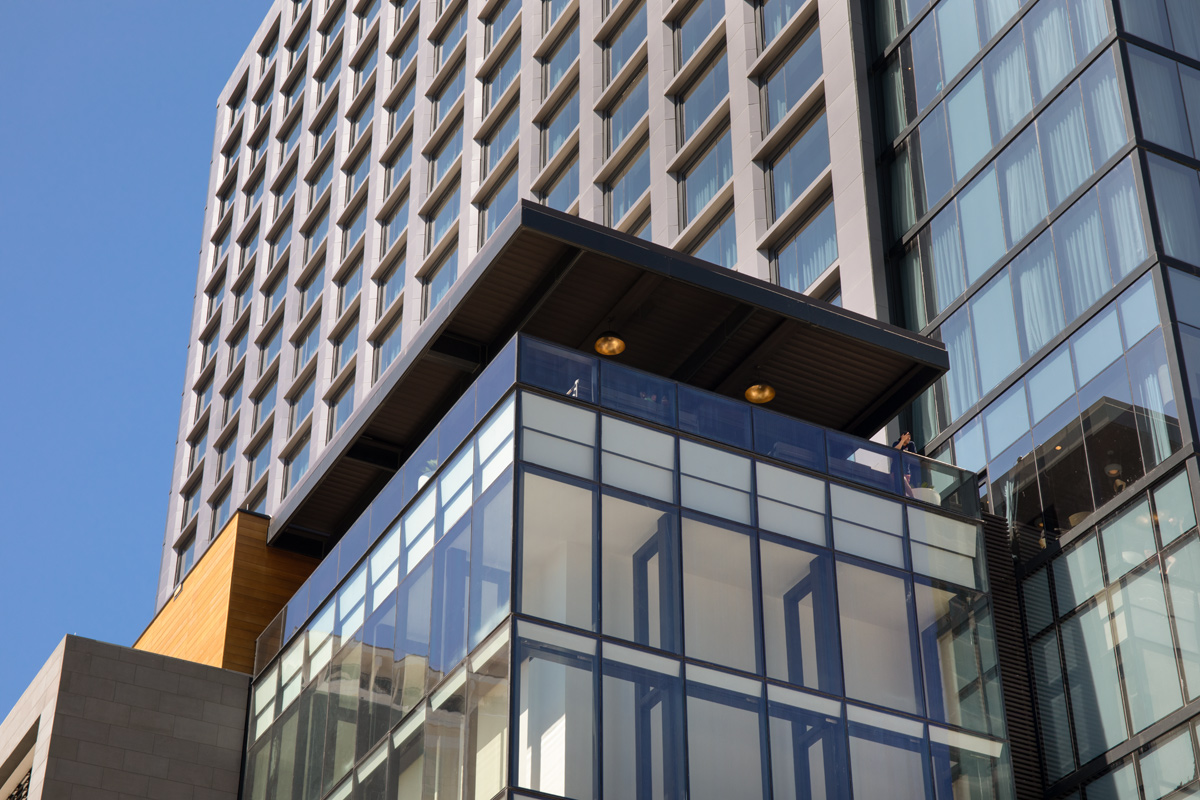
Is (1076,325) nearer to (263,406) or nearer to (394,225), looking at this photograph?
(394,225)

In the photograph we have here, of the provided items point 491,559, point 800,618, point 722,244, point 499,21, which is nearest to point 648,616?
point 491,559

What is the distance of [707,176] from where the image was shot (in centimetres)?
5400

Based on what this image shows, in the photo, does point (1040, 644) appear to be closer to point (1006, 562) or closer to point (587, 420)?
point (1006, 562)

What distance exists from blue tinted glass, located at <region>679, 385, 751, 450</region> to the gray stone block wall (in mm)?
12341

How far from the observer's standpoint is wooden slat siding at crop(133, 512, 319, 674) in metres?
37.3

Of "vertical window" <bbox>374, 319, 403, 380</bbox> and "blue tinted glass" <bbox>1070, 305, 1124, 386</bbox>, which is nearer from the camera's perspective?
"blue tinted glass" <bbox>1070, 305, 1124, 386</bbox>

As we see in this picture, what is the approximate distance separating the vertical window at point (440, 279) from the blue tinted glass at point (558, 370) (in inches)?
1444

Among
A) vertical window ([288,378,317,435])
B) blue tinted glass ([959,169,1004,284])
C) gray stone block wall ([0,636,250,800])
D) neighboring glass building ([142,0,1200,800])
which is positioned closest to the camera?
neighboring glass building ([142,0,1200,800])

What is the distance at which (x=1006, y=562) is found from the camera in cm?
3388

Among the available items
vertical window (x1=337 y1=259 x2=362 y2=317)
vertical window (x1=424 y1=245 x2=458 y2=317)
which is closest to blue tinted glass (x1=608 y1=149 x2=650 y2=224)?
vertical window (x1=424 y1=245 x2=458 y2=317)

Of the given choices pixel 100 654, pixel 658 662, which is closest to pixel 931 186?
pixel 658 662

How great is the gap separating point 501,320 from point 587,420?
580 centimetres

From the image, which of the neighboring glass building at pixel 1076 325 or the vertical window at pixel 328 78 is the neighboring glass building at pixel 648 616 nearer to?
the neighboring glass building at pixel 1076 325

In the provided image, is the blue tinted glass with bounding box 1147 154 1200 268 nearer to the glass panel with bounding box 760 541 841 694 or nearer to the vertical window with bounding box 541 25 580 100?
the glass panel with bounding box 760 541 841 694
